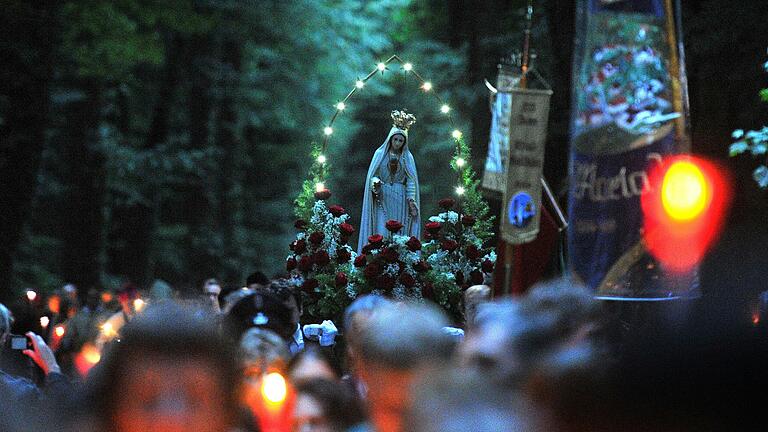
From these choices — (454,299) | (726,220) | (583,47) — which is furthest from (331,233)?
(726,220)

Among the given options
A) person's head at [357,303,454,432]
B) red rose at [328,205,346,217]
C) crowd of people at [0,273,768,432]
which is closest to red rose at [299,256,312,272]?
red rose at [328,205,346,217]

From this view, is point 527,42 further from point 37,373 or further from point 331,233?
point 37,373

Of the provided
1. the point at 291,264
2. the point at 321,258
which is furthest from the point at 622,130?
the point at 291,264

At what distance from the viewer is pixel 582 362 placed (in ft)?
11.9

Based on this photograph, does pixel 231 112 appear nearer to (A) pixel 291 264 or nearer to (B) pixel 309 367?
(A) pixel 291 264

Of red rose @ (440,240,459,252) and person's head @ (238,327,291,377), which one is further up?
red rose @ (440,240,459,252)

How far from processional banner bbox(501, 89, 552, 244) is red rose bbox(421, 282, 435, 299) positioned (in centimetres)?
422

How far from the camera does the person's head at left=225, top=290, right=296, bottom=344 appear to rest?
590 centimetres

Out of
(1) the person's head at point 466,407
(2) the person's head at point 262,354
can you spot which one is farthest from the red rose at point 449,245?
(1) the person's head at point 466,407

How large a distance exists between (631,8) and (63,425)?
14.7 ft

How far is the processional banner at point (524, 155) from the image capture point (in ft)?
25.6

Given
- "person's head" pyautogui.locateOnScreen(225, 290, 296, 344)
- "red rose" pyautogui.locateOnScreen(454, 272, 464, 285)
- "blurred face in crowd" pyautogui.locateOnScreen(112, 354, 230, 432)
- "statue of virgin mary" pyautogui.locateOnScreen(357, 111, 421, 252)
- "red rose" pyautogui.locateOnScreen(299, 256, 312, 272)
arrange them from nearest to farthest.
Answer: "blurred face in crowd" pyautogui.locateOnScreen(112, 354, 230, 432)
"person's head" pyautogui.locateOnScreen(225, 290, 296, 344)
"red rose" pyautogui.locateOnScreen(454, 272, 464, 285)
"red rose" pyautogui.locateOnScreen(299, 256, 312, 272)
"statue of virgin mary" pyautogui.locateOnScreen(357, 111, 421, 252)

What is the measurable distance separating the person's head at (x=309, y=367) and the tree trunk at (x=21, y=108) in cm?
1660

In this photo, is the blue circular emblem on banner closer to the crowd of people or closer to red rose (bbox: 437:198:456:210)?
the crowd of people
